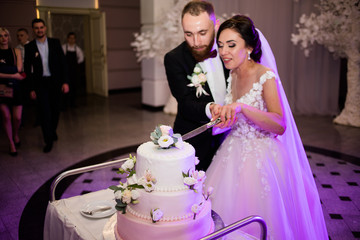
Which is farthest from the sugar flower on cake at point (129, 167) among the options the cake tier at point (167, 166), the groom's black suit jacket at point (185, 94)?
the groom's black suit jacket at point (185, 94)

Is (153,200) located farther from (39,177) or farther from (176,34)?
(176,34)

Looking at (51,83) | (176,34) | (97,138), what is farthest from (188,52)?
(176,34)

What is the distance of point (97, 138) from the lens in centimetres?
597

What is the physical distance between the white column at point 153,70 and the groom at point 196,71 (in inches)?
208

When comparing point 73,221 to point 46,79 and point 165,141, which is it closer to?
point 165,141

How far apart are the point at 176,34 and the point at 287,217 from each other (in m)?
5.37

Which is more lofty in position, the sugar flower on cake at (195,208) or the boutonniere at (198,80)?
the boutonniere at (198,80)

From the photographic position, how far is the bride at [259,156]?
2.15 metres

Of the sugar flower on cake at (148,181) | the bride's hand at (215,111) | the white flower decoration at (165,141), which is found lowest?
the sugar flower on cake at (148,181)

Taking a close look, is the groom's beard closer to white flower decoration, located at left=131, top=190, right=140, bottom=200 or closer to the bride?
the bride

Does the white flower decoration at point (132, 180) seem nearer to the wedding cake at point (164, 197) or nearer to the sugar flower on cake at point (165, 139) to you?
the wedding cake at point (164, 197)

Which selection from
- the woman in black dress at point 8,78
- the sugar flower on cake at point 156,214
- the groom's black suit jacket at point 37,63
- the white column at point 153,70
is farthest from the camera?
the white column at point 153,70

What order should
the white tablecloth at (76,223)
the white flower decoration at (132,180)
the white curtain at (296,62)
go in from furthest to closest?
the white curtain at (296,62) → the white tablecloth at (76,223) → the white flower decoration at (132,180)

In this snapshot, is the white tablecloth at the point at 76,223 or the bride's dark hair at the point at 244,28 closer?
the white tablecloth at the point at 76,223
